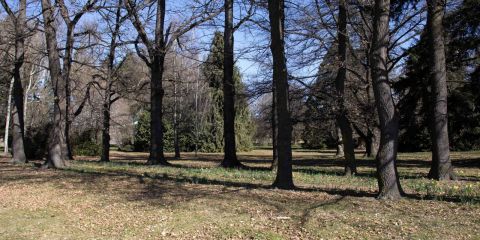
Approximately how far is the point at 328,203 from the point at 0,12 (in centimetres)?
1958

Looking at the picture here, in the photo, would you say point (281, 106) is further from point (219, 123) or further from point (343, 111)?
point (219, 123)

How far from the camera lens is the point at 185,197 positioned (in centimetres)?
926

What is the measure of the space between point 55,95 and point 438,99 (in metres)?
13.1

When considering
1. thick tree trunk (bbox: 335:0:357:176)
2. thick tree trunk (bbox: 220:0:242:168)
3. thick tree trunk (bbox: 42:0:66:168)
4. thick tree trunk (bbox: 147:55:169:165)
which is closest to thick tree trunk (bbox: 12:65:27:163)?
thick tree trunk (bbox: 42:0:66:168)

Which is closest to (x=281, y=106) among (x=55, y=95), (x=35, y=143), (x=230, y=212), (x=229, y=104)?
(x=230, y=212)

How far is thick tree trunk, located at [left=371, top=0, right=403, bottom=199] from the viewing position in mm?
8445

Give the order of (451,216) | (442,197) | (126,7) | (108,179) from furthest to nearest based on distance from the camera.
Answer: (126,7), (108,179), (442,197), (451,216)

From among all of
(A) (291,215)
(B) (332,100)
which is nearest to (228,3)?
(B) (332,100)

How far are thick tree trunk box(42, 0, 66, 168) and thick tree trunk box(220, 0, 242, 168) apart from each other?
655cm

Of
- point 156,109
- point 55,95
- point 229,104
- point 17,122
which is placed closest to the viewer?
point 55,95

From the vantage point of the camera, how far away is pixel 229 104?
20.3m

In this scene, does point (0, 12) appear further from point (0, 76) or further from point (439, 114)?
point (439, 114)

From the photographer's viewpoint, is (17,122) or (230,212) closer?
(230,212)

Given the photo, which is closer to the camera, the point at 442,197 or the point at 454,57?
the point at 442,197
